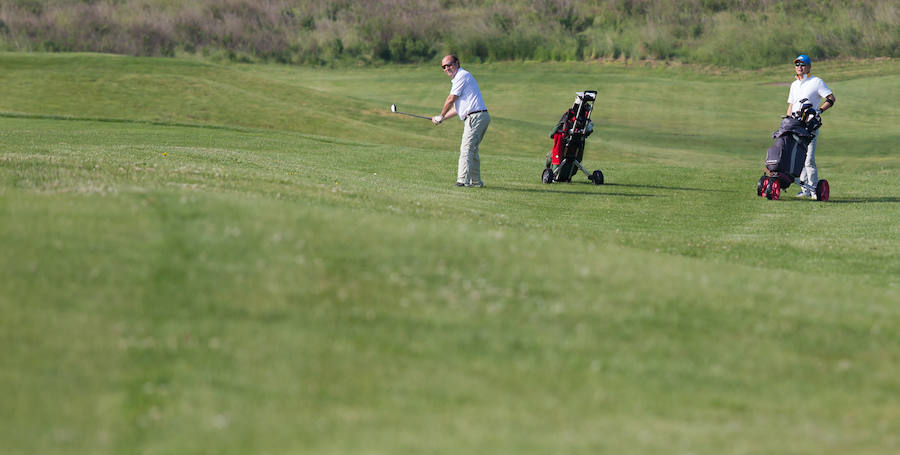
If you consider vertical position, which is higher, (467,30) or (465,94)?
(467,30)

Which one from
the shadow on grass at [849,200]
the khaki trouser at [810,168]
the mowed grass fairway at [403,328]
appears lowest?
the mowed grass fairway at [403,328]

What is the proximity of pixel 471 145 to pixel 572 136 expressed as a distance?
3600 mm

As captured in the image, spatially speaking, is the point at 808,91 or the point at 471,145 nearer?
the point at 471,145

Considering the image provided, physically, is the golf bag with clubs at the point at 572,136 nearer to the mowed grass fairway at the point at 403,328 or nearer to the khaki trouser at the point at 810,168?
the khaki trouser at the point at 810,168

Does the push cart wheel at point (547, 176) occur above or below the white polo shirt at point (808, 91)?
below

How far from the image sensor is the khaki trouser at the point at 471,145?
73.6 feet

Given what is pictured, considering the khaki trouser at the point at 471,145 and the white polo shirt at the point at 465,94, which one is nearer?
the khaki trouser at the point at 471,145

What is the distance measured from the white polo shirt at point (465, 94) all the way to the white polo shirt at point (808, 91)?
7.30 m

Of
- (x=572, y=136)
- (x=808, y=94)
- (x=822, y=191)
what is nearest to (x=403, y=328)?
(x=572, y=136)

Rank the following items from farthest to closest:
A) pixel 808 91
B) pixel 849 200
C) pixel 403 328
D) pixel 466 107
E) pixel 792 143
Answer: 1. pixel 849 200
2. pixel 808 91
3. pixel 466 107
4. pixel 792 143
5. pixel 403 328

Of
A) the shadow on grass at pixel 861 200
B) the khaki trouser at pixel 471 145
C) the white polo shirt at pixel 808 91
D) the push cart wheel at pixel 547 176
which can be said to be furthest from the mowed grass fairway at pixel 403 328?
the push cart wheel at pixel 547 176

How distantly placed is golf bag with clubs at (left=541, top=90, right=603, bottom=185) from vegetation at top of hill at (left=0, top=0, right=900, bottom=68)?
4898 cm

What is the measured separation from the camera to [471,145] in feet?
74.0

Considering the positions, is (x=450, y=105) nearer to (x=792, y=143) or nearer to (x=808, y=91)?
Answer: (x=792, y=143)
